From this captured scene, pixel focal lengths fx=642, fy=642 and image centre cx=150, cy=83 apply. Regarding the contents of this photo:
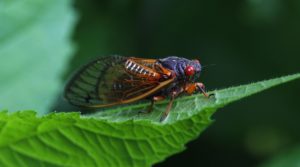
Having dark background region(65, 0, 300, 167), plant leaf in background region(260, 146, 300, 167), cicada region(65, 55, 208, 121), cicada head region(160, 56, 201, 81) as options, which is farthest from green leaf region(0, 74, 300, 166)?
dark background region(65, 0, 300, 167)

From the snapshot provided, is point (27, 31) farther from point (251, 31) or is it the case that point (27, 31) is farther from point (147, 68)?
point (251, 31)

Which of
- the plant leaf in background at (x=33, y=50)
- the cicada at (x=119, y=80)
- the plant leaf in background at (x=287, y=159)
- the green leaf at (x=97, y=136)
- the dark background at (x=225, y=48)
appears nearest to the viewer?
the green leaf at (x=97, y=136)

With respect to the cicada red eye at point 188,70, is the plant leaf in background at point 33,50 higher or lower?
higher

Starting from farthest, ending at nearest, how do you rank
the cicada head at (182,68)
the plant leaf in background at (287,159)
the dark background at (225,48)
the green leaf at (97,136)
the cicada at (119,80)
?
the dark background at (225,48) → the plant leaf in background at (287,159) → the cicada head at (182,68) → the cicada at (119,80) → the green leaf at (97,136)

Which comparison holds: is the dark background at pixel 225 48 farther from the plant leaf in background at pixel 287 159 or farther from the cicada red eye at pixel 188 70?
the cicada red eye at pixel 188 70

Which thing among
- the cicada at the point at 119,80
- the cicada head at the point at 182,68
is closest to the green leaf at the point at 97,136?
the cicada at the point at 119,80

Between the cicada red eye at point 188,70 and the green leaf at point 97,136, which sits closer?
the green leaf at point 97,136
